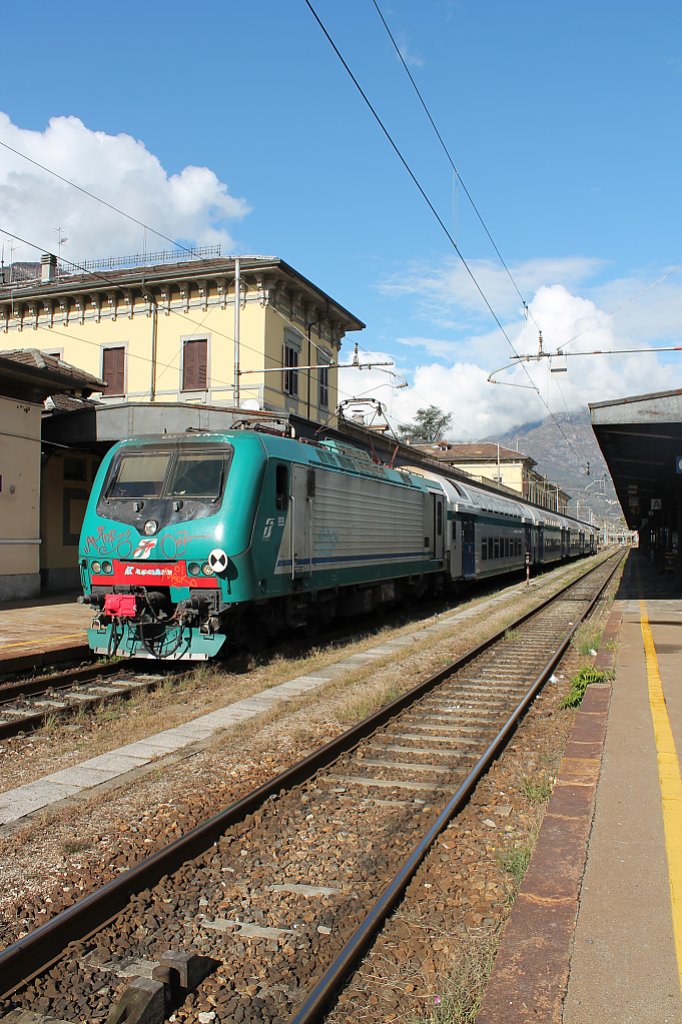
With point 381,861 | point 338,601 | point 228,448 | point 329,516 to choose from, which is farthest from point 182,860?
point 338,601

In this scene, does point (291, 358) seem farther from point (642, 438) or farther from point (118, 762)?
point (118, 762)

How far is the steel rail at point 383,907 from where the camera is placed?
126 inches

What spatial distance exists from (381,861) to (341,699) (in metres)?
4.41

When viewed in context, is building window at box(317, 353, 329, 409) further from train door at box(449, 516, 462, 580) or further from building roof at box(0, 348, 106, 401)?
building roof at box(0, 348, 106, 401)

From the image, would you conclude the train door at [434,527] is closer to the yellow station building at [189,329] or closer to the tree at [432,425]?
the yellow station building at [189,329]

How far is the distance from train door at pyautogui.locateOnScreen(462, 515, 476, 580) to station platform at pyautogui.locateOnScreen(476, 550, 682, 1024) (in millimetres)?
15414

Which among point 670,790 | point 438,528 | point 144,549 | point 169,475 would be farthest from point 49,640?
point 438,528

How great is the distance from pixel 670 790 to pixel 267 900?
278 cm

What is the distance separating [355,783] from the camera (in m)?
6.25

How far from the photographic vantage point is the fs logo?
10445 millimetres

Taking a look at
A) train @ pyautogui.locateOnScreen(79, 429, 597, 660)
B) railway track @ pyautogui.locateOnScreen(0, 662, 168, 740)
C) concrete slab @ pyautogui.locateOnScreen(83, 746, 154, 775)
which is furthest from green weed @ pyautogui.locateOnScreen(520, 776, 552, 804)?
train @ pyautogui.locateOnScreen(79, 429, 597, 660)

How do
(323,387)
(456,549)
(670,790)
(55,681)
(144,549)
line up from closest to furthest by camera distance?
(670,790) → (55,681) → (144,549) → (456,549) → (323,387)

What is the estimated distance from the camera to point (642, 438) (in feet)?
60.3

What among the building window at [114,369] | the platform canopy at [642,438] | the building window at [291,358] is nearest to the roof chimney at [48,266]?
the building window at [114,369]
